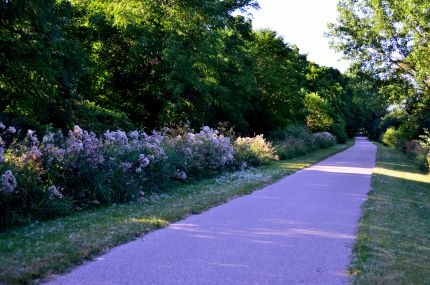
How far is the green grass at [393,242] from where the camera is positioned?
5773 millimetres

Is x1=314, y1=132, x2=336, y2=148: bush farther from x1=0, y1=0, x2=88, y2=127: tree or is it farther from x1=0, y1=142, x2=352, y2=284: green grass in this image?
x1=0, y1=142, x2=352, y2=284: green grass

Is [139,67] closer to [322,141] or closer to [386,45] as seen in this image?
[386,45]

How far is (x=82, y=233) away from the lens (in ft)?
23.4

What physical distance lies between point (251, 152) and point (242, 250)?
15961mm

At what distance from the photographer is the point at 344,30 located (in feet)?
96.2

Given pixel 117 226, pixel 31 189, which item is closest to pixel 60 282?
pixel 117 226

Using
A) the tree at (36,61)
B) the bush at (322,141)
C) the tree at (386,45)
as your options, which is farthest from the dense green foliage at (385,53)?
the tree at (36,61)

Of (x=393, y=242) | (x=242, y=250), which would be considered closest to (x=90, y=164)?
(x=242, y=250)

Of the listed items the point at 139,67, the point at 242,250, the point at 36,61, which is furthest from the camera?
the point at 139,67

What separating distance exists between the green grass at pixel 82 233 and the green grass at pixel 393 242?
3.36 meters

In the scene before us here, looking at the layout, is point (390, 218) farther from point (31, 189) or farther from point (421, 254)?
point (31, 189)

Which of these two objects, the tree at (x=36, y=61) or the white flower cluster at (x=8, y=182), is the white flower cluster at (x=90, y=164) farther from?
the tree at (x=36, y=61)

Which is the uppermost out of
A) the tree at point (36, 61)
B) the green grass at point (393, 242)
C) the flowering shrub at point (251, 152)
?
the tree at point (36, 61)

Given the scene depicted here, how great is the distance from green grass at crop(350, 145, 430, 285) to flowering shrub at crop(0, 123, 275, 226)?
17.5 ft
